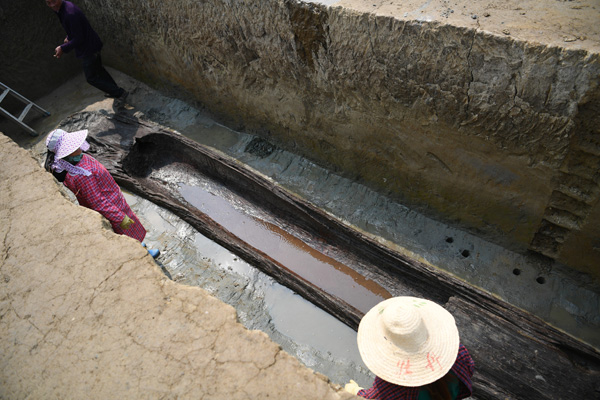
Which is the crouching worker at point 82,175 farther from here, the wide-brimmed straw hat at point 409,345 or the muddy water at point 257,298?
the wide-brimmed straw hat at point 409,345

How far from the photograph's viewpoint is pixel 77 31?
480 cm

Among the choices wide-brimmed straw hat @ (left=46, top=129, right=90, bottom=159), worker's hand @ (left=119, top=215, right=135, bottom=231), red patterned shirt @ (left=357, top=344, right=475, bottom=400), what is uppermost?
wide-brimmed straw hat @ (left=46, top=129, right=90, bottom=159)

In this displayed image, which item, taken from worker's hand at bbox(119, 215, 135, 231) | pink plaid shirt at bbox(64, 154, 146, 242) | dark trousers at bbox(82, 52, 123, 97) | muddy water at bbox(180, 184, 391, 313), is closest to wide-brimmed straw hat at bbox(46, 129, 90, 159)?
pink plaid shirt at bbox(64, 154, 146, 242)

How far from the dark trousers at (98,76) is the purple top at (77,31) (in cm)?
9

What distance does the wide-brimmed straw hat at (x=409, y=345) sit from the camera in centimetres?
163

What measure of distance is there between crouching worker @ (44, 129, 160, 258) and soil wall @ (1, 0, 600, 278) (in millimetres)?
1980

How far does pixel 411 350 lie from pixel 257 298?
2.04m

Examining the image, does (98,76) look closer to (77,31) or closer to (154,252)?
(77,31)

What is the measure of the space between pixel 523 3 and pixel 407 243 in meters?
2.18

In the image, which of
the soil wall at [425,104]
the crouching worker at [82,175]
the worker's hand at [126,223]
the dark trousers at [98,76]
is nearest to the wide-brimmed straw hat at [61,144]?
the crouching worker at [82,175]

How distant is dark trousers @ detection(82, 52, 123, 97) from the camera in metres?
5.11

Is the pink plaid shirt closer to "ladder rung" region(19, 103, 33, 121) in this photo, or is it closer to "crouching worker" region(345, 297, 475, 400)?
"crouching worker" region(345, 297, 475, 400)

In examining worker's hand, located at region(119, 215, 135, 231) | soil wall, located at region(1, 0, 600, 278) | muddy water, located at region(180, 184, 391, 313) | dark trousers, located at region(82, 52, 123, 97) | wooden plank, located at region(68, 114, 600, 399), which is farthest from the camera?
dark trousers, located at region(82, 52, 123, 97)

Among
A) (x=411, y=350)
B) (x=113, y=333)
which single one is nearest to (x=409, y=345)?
(x=411, y=350)
